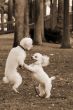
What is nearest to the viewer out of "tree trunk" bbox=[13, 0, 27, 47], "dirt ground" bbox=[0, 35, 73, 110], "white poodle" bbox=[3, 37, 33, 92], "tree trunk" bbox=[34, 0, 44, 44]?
"dirt ground" bbox=[0, 35, 73, 110]

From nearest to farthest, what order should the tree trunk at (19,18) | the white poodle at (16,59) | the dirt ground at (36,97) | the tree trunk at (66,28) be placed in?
1. the dirt ground at (36,97)
2. the white poodle at (16,59)
3. the tree trunk at (19,18)
4. the tree trunk at (66,28)

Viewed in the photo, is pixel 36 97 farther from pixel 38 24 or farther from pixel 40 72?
pixel 38 24

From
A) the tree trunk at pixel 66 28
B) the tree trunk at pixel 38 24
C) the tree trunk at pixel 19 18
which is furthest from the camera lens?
the tree trunk at pixel 38 24

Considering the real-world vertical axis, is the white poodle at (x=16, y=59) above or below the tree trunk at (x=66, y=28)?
above

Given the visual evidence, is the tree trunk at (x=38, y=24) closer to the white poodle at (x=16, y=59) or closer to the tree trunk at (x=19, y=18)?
the tree trunk at (x=19, y=18)

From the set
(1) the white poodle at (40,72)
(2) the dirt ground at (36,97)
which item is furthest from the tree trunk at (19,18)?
(1) the white poodle at (40,72)

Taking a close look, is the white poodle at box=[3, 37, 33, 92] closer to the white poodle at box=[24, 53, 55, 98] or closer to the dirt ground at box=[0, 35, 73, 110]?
the white poodle at box=[24, 53, 55, 98]

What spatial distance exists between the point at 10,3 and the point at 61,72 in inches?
1220

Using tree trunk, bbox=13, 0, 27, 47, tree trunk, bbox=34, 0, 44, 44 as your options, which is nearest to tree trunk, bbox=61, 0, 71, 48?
tree trunk, bbox=34, 0, 44, 44

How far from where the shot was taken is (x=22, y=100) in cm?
912

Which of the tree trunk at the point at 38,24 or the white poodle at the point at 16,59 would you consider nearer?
the white poodle at the point at 16,59

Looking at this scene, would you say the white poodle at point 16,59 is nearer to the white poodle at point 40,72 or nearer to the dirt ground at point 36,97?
the white poodle at point 40,72

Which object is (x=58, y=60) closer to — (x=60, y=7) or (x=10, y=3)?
(x=60, y=7)

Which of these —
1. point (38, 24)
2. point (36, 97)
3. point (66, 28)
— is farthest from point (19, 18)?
point (36, 97)
